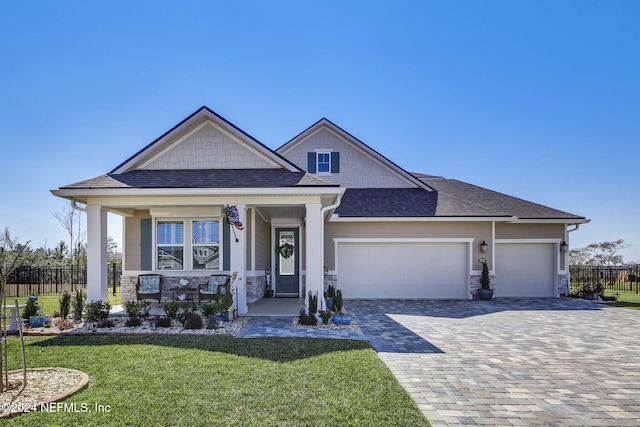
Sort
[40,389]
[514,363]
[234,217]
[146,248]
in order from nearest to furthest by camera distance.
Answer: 1. [40,389]
2. [514,363]
3. [234,217]
4. [146,248]

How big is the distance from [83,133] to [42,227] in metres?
15.2

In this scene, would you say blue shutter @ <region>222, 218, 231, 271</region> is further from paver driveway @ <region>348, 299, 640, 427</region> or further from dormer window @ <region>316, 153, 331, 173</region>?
dormer window @ <region>316, 153, 331, 173</region>

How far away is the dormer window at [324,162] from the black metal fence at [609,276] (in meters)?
→ 13.2

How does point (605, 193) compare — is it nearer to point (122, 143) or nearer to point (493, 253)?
point (493, 253)

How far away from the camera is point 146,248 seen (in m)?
11.4

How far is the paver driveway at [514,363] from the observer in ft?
12.7

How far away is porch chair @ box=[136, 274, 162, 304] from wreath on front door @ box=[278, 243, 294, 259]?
14.6 feet

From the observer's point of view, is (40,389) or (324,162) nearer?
(40,389)

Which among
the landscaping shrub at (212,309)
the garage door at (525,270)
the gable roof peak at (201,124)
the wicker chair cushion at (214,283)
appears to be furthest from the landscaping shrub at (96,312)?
the garage door at (525,270)

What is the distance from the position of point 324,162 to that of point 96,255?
9.45 m

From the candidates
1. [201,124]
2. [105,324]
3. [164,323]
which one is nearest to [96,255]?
[105,324]

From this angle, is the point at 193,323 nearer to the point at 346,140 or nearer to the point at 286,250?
the point at 286,250

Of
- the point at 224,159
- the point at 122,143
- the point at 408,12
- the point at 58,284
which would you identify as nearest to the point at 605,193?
the point at 408,12

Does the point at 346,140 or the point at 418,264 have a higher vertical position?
the point at 346,140
